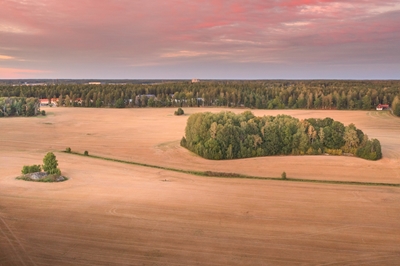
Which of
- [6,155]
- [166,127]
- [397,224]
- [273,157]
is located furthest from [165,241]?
[166,127]

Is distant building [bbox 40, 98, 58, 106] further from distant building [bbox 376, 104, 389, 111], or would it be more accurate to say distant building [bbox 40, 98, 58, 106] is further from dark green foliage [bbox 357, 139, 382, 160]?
dark green foliage [bbox 357, 139, 382, 160]

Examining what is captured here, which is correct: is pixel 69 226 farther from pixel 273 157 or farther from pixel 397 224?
pixel 273 157

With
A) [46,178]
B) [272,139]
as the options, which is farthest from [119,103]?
[46,178]

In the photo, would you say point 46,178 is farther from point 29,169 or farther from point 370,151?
point 370,151

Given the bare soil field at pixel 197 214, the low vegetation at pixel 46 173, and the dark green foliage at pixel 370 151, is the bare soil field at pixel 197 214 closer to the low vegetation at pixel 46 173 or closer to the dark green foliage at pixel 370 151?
the low vegetation at pixel 46 173

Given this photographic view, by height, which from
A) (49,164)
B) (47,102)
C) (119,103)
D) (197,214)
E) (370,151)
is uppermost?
(119,103)

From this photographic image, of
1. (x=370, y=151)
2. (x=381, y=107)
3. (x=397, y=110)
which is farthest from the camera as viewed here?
(x=381, y=107)
